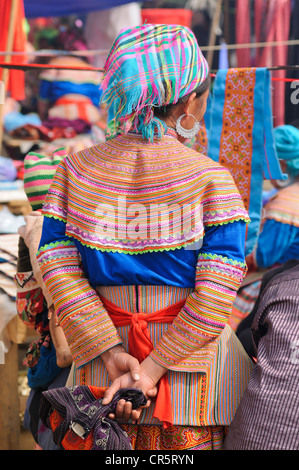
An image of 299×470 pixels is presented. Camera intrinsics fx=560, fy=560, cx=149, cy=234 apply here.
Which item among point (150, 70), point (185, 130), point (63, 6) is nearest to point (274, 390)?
point (185, 130)

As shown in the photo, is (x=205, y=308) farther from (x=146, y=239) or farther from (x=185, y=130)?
(x=185, y=130)

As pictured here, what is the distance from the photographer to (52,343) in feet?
7.35

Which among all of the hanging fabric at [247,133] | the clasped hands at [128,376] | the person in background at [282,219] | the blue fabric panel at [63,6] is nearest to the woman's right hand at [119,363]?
the clasped hands at [128,376]

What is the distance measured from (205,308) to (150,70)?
2.18 feet

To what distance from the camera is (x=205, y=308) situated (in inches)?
59.3

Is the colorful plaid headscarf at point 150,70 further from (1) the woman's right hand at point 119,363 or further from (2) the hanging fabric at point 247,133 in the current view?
(2) the hanging fabric at point 247,133

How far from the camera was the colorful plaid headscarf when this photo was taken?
60.2 inches

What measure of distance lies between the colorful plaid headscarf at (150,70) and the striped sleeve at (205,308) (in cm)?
39

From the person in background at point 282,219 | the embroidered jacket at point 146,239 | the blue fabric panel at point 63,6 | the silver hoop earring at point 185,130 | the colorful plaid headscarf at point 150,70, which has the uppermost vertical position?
the blue fabric panel at point 63,6

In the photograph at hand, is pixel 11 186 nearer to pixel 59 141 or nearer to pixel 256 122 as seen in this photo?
pixel 59 141

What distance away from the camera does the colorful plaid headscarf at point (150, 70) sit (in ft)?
5.01

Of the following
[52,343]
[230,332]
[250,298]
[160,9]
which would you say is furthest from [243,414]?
[160,9]

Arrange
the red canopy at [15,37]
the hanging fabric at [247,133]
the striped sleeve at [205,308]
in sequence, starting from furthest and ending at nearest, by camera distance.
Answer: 1. the red canopy at [15,37]
2. the hanging fabric at [247,133]
3. the striped sleeve at [205,308]

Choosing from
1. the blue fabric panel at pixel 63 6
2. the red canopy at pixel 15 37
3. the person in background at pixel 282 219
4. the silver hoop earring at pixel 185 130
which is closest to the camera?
the silver hoop earring at pixel 185 130
